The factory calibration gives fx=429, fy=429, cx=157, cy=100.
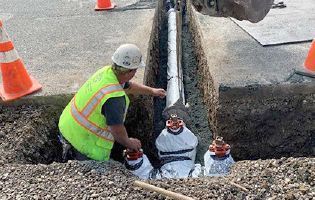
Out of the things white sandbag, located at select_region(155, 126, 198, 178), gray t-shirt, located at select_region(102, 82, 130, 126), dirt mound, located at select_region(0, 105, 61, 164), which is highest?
gray t-shirt, located at select_region(102, 82, 130, 126)

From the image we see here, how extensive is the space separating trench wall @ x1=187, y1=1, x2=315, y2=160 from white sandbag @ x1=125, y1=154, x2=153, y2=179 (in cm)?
106

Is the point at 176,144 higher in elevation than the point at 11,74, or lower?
lower

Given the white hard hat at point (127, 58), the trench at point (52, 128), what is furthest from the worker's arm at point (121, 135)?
the trench at point (52, 128)

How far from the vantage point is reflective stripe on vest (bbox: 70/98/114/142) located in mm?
3748

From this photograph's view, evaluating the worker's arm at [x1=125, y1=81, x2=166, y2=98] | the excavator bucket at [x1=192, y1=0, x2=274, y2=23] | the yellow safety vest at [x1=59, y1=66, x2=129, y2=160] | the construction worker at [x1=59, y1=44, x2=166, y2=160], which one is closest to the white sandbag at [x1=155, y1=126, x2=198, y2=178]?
the worker's arm at [x1=125, y1=81, x2=166, y2=98]

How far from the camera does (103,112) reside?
3.66 meters

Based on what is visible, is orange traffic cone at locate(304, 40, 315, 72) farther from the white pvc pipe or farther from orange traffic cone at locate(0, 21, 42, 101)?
orange traffic cone at locate(0, 21, 42, 101)

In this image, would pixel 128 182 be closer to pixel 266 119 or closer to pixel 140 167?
pixel 140 167

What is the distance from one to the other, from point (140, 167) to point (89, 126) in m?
Answer: 0.63

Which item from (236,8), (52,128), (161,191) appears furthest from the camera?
(236,8)

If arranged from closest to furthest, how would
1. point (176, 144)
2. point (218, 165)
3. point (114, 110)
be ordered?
1. point (114, 110)
2. point (218, 165)
3. point (176, 144)

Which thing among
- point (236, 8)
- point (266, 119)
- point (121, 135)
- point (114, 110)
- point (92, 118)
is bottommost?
point (266, 119)

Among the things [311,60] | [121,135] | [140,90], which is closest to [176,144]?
[140,90]

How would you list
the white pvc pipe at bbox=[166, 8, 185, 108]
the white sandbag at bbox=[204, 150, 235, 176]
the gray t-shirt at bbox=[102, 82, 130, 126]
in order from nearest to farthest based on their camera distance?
the gray t-shirt at bbox=[102, 82, 130, 126]
the white sandbag at bbox=[204, 150, 235, 176]
the white pvc pipe at bbox=[166, 8, 185, 108]
